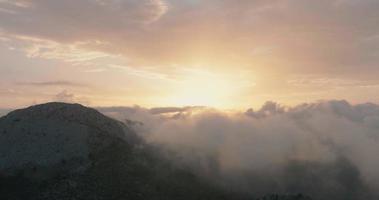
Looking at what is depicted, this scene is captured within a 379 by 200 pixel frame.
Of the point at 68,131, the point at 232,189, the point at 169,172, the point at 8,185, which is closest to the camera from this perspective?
the point at 8,185

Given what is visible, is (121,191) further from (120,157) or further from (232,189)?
Result: (232,189)

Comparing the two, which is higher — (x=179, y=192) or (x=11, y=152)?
(x=11, y=152)

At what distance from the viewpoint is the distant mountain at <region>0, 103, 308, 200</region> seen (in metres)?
133

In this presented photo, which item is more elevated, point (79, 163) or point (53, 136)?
point (53, 136)

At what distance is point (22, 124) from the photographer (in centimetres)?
15388

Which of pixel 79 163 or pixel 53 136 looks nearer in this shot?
pixel 79 163

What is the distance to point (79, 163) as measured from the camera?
463ft

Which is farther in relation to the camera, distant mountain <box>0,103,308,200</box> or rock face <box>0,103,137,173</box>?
rock face <box>0,103,137,173</box>

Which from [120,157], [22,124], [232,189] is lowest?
[232,189]

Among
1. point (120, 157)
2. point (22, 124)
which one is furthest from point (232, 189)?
point (22, 124)

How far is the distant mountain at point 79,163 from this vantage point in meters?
133

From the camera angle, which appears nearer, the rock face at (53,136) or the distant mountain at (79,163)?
the distant mountain at (79,163)

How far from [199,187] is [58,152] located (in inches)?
1881

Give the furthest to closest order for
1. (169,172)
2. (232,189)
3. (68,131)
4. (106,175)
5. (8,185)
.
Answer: (232,189), (169,172), (68,131), (106,175), (8,185)
